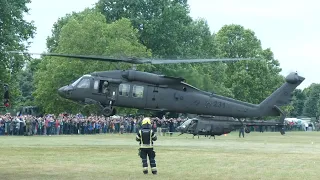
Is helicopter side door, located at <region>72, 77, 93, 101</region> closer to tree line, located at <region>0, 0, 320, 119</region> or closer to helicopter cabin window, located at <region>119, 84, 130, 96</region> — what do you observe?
helicopter cabin window, located at <region>119, 84, 130, 96</region>

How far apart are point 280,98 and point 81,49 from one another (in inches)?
1707

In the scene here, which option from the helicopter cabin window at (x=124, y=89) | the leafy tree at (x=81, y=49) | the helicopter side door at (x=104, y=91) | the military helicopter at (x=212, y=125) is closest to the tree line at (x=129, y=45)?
the leafy tree at (x=81, y=49)

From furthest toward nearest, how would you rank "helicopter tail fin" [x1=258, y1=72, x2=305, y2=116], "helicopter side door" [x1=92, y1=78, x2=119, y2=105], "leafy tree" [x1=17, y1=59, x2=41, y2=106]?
"leafy tree" [x1=17, y1=59, x2=41, y2=106] → "helicopter tail fin" [x1=258, y1=72, x2=305, y2=116] → "helicopter side door" [x1=92, y1=78, x2=119, y2=105]

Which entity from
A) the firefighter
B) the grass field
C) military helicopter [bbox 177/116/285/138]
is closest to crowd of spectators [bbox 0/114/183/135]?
military helicopter [bbox 177/116/285/138]

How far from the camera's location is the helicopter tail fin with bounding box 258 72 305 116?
42.5 meters

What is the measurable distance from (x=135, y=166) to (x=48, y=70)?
6024 cm

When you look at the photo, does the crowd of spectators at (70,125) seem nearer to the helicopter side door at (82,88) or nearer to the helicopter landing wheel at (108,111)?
the helicopter side door at (82,88)

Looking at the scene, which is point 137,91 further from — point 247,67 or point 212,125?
point 247,67

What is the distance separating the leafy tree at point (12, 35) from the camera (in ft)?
214

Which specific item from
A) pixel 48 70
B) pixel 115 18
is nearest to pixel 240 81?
pixel 115 18

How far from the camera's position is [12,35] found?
65812 mm

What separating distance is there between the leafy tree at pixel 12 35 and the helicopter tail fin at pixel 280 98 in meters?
28.9

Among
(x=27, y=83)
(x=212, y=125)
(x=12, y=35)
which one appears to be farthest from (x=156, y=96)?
(x=27, y=83)

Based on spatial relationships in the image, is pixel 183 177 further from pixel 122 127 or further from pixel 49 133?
pixel 122 127
